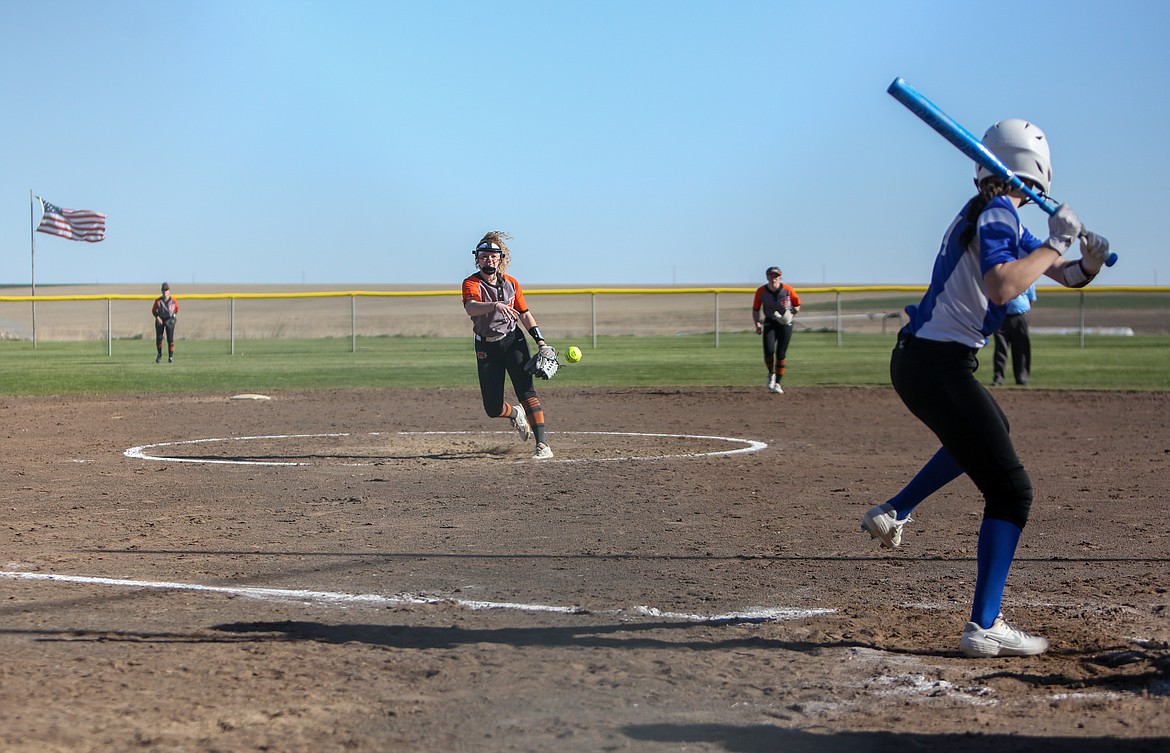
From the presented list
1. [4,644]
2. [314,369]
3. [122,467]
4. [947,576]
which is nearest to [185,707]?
[4,644]

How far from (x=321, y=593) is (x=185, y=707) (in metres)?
1.93

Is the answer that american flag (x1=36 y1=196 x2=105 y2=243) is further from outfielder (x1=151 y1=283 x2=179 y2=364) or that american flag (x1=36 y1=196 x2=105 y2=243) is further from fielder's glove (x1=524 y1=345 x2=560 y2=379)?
fielder's glove (x1=524 y1=345 x2=560 y2=379)

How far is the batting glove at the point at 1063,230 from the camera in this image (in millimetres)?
4800

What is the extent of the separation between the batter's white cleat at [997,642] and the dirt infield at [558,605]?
6cm

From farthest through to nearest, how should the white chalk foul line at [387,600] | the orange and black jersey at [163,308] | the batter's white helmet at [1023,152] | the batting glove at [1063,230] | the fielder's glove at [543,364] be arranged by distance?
the orange and black jersey at [163,308], the fielder's glove at [543,364], the white chalk foul line at [387,600], the batter's white helmet at [1023,152], the batting glove at [1063,230]

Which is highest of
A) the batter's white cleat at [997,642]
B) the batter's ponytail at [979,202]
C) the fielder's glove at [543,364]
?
the batter's ponytail at [979,202]

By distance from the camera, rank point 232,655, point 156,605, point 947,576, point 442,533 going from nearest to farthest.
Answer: point 232,655 → point 156,605 → point 947,576 → point 442,533

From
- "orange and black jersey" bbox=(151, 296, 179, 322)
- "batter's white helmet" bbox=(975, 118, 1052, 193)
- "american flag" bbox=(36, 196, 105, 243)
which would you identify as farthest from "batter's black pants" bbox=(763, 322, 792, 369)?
"american flag" bbox=(36, 196, 105, 243)

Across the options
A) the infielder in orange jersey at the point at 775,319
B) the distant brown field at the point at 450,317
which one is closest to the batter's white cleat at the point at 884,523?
the infielder in orange jersey at the point at 775,319

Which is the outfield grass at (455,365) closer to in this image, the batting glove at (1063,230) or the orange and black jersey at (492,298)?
the orange and black jersey at (492,298)

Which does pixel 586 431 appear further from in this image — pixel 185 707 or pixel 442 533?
pixel 185 707

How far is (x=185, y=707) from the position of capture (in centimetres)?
423

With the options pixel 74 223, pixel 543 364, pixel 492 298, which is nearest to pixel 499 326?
pixel 492 298

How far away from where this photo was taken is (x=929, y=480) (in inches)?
230
